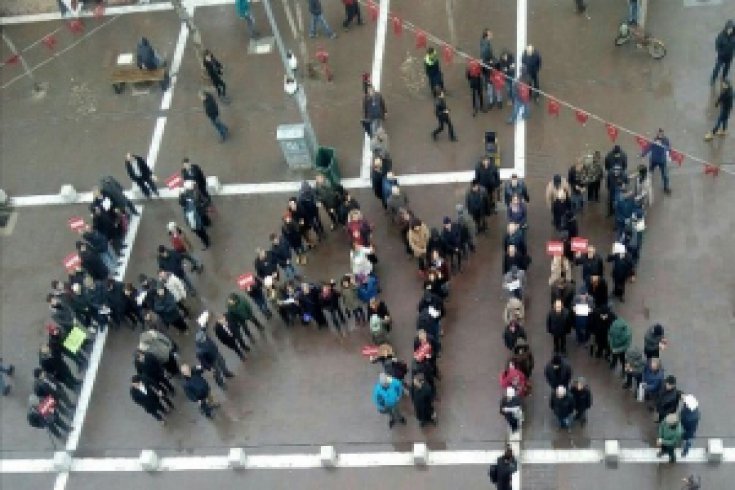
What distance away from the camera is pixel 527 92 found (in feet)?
68.8

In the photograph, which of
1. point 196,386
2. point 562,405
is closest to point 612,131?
point 562,405

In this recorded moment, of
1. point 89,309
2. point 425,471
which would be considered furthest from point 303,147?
point 425,471

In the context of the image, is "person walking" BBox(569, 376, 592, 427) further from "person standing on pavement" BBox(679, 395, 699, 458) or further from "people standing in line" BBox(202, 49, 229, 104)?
"people standing in line" BBox(202, 49, 229, 104)

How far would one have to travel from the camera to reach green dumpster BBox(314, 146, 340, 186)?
66.9 feet

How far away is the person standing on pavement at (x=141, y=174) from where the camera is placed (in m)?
21.1

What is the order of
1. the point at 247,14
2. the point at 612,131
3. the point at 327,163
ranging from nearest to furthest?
the point at 612,131
the point at 327,163
the point at 247,14

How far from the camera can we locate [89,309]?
19.1m

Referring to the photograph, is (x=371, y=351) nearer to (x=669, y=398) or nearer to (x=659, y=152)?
(x=669, y=398)

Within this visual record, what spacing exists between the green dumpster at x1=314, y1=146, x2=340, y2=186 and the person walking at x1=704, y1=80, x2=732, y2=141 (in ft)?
26.7

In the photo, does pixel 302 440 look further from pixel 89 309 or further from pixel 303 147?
pixel 303 147

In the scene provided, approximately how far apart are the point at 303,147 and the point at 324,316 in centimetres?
439

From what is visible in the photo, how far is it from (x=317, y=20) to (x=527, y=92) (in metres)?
6.54

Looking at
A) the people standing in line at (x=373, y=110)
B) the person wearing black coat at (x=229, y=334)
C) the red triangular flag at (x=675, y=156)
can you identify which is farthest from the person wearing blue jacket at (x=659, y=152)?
the person wearing black coat at (x=229, y=334)

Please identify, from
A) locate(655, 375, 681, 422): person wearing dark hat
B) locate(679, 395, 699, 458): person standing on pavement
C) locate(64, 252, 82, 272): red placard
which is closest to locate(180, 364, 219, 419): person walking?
locate(64, 252, 82, 272): red placard
